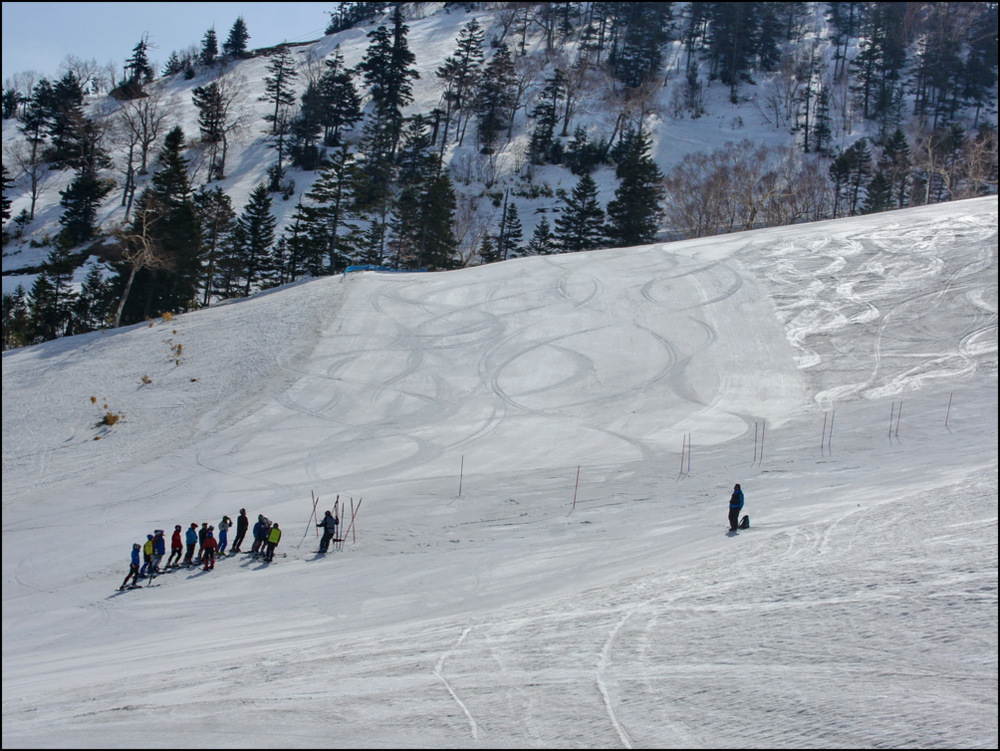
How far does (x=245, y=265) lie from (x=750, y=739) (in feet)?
155

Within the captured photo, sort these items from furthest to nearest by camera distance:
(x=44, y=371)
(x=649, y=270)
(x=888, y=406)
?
(x=649, y=270) → (x=44, y=371) → (x=888, y=406)

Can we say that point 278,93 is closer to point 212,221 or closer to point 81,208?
point 81,208

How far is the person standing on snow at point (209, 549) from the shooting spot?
14.8 metres

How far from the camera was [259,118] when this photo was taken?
78.6m

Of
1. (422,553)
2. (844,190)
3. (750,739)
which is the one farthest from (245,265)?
(844,190)

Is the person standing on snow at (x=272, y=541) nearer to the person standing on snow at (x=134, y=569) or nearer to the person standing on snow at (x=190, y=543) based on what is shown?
the person standing on snow at (x=190, y=543)

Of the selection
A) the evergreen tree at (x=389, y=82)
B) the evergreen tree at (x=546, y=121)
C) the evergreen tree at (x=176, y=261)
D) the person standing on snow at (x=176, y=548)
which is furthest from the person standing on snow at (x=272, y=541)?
the evergreen tree at (x=546, y=121)

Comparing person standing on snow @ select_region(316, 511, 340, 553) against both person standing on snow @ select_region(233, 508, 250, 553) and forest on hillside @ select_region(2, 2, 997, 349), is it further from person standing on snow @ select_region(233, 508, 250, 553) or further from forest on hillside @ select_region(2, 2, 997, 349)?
forest on hillside @ select_region(2, 2, 997, 349)

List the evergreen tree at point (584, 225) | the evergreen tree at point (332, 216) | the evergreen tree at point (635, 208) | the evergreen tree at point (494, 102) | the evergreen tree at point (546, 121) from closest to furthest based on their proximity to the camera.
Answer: the evergreen tree at point (332, 216) → the evergreen tree at point (635, 208) → the evergreen tree at point (584, 225) → the evergreen tree at point (546, 121) → the evergreen tree at point (494, 102)

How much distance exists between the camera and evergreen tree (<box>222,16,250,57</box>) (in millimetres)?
100438

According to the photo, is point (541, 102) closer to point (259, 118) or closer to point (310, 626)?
point (259, 118)

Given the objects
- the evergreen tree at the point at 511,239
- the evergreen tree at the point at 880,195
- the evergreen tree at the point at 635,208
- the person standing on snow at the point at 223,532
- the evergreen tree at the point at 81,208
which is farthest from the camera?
the evergreen tree at the point at 81,208

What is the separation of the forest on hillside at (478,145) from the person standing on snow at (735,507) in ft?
101

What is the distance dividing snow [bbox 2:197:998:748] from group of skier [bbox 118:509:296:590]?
1.23 ft
